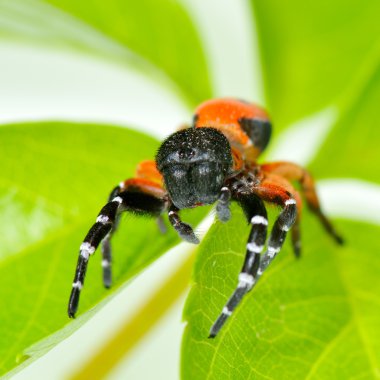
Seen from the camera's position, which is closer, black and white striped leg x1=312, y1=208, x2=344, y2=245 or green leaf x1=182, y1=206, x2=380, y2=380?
green leaf x1=182, y1=206, x2=380, y2=380

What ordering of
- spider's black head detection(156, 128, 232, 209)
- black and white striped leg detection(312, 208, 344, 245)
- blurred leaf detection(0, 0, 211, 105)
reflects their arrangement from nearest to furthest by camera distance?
spider's black head detection(156, 128, 232, 209), black and white striped leg detection(312, 208, 344, 245), blurred leaf detection(0, 0, 211, 105)

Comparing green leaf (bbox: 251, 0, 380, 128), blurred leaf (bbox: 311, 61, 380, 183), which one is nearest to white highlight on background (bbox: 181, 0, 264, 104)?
green leaf (bbox: 251, 0, 380, 128)

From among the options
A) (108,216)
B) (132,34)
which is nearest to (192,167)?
(108,216)

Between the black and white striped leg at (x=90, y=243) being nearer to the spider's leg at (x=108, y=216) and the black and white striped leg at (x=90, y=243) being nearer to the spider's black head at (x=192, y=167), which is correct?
the spider's leg at (x=108, y=216)

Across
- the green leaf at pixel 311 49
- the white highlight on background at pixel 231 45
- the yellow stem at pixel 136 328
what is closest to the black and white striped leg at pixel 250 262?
the yellow stem at pixel 136 328

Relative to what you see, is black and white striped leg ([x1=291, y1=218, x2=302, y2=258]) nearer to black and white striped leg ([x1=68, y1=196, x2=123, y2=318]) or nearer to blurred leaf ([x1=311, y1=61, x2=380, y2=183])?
black and white striped leg ([x1=68, y1=196, x2=123, y2=318])
